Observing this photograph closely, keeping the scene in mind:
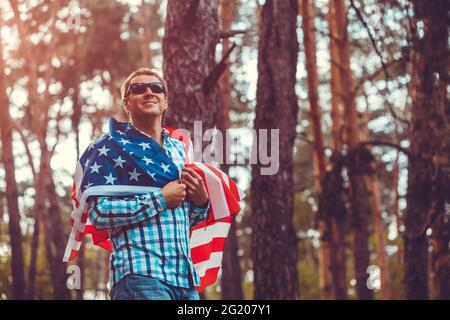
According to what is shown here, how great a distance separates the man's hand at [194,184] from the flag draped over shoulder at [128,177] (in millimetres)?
64

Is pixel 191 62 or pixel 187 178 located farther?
pixel 191 62

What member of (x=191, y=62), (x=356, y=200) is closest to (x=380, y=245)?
(x=356, y=200)

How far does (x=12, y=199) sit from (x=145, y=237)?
10.6 meters

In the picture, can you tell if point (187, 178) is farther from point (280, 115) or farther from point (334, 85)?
point (334, 85)

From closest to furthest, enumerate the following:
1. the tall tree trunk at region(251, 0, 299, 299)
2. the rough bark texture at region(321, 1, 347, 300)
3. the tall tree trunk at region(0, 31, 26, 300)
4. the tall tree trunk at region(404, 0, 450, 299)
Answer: the tall tree trunk at region(251, 0, 299, 299) → the tall tree trunk at region(404, 0, 450, 299) → the rough bark texture at region(321, 1, 347, 300) → the tall tree trunk at region(0, 31, 26, 300)

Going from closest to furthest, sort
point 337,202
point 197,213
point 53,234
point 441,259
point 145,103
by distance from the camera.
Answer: point 145,103, point 197,213, point 441,259, point 337,202, point 53,234

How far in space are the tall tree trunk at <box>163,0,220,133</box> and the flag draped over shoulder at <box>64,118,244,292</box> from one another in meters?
2.13

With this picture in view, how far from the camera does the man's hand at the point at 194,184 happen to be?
342 centimetres

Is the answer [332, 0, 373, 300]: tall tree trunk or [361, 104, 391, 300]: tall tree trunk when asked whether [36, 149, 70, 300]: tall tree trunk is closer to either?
[332, 0, 373, 300]: tall tree trunk

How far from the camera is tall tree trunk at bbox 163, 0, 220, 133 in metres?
5.94

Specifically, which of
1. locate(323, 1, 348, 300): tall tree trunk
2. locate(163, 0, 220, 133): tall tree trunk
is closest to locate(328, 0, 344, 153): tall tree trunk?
locate(323, 1, 348, 300): tall tree trunk

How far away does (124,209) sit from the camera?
3230 millimetres

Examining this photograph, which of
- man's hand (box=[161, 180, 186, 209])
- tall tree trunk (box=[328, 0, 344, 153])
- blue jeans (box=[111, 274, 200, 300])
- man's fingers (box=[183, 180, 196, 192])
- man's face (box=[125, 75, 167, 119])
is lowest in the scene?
blue jeans (box=[111, 274, 200, 300])
